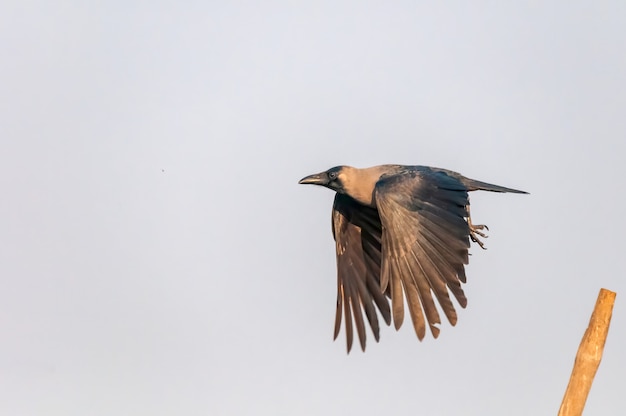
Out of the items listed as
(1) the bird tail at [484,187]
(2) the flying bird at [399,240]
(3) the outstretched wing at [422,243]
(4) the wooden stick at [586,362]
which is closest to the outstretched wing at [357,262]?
(2) the flying bird at [399,240]

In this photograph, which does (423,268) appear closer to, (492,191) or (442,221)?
(442,221)

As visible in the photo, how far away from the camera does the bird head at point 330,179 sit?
48.1 feet

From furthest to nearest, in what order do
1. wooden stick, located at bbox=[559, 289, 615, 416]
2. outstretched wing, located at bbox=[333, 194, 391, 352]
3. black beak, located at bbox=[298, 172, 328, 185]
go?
black beak, located at bbox=[298, 172, 328, 185]
outstretched wing, located at bbox=[333, 194, 391, 352]
wooden stick, located at bbox=[559, 289, 615, 416]

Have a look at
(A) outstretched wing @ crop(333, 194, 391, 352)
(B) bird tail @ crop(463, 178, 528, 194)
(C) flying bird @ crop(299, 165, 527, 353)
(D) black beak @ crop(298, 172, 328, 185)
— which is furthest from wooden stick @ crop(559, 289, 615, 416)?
(D) black beak @ crop(298, 172, 328, 185)

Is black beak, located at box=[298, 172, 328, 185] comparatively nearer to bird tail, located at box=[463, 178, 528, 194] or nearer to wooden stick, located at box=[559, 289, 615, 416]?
bird tail, located at box=[463, 178, 528, 194]

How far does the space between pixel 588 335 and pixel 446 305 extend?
237 cm

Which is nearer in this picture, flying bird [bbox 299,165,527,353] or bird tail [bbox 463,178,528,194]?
flying bird [bbox 299,165,527,353]

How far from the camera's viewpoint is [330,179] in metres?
14.8

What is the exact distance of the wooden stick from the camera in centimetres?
957

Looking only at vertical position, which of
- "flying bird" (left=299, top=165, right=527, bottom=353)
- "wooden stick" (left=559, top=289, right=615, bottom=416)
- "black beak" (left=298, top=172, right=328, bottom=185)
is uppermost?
"black beak" (left=298, top=172, right=328, bottom=185)

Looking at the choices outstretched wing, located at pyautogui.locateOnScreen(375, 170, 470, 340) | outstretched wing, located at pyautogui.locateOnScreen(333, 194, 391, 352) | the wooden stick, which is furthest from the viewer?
outstretched wing, located at pyautogui.locateOnScreen(333, 194, 391, 352)

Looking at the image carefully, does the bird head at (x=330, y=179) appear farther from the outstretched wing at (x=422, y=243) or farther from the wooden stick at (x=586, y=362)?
the wooden stick at (x=586, y=362)

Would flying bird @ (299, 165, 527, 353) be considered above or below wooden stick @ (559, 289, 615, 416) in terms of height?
above

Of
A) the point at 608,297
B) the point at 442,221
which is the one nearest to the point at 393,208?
the point at 442,221
